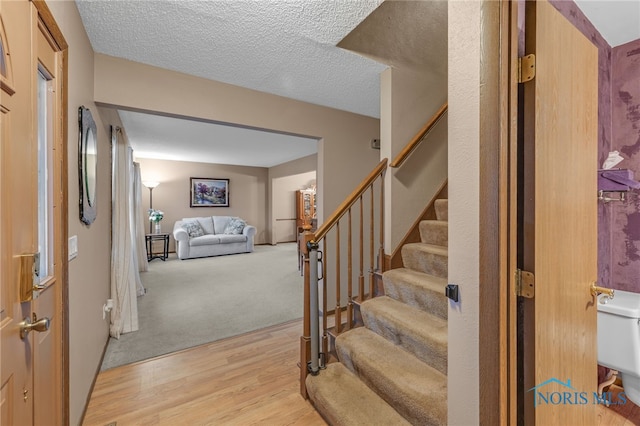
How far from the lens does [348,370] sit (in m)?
1.84

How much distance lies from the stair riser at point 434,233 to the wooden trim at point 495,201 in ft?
4.81

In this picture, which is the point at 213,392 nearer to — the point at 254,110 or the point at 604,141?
the point at 254,110

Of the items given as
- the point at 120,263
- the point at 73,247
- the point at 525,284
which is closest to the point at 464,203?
the point at 525,284

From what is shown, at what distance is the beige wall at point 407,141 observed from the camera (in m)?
2.39

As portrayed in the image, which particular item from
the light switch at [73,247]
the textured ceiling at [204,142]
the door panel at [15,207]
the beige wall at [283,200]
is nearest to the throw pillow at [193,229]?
the textured ceiling at [204,142]

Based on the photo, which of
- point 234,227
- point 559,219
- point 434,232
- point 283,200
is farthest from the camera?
point 283,200

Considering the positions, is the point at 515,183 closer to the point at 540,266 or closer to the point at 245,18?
the point at 540,266

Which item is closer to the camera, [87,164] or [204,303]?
[87,164]

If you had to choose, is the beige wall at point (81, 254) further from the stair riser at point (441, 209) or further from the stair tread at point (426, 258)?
the stair riser at point (441, 209)

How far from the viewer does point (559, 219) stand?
3.02 feet

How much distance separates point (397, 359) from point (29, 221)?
184 centimetres

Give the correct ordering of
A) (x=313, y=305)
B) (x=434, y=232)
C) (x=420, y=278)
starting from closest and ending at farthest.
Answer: (x=313, y=305) < (x=420, y=278) < (x=434, y=232)

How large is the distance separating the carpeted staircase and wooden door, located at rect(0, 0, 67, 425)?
4.44 feet

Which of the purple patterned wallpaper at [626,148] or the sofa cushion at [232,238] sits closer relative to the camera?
the purple patterned wallpaper at [626,148]
